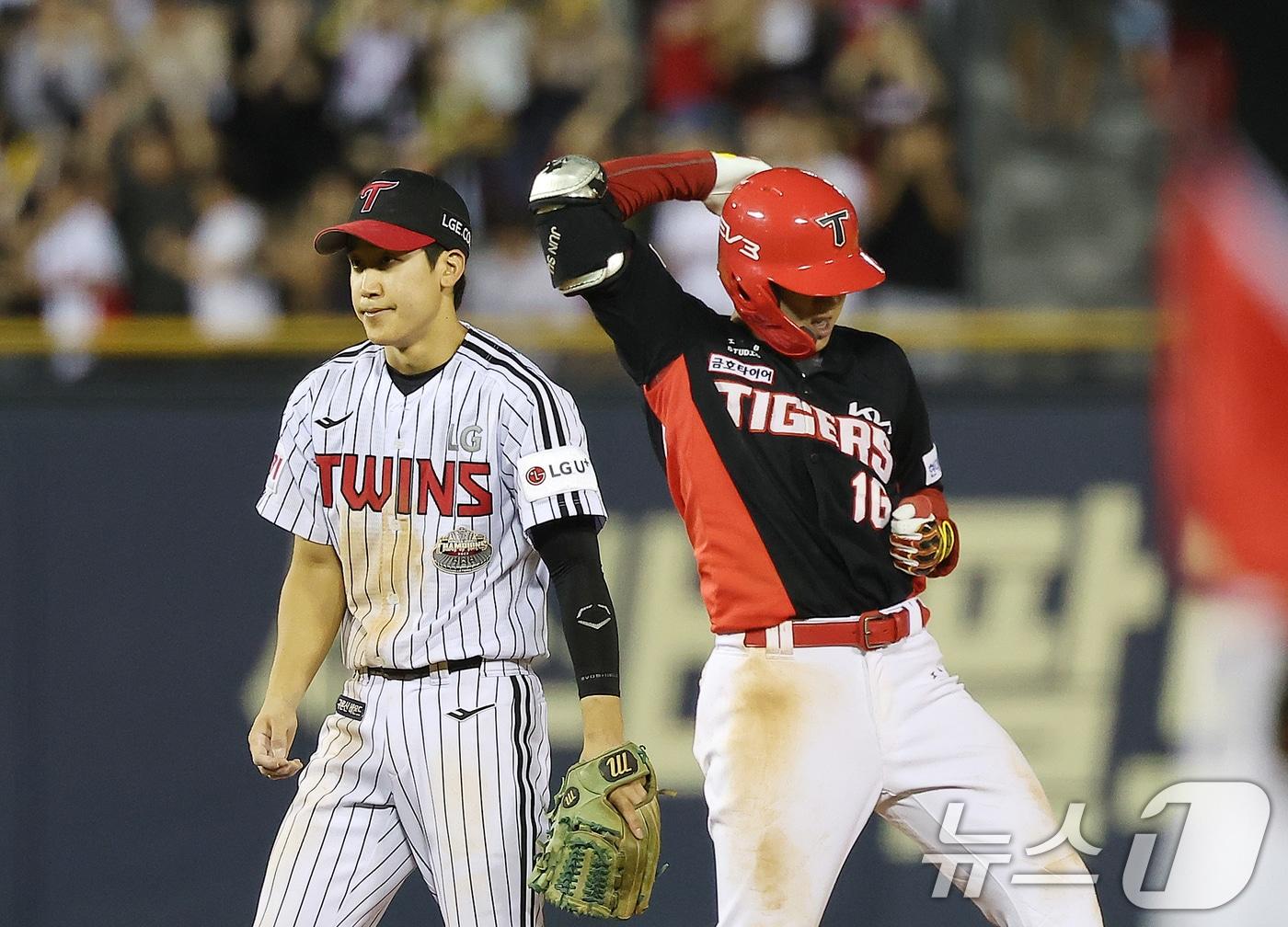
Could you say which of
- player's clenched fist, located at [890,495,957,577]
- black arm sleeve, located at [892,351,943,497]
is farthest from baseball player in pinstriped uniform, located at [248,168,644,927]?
black arm sleeve, located at [892,351,943,497]

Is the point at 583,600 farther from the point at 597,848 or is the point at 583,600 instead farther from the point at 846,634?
the point at 846,634

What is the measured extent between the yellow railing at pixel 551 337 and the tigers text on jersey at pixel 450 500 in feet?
8.21

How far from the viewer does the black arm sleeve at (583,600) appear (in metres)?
4.27

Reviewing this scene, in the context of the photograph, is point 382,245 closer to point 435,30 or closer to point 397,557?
point 397,557

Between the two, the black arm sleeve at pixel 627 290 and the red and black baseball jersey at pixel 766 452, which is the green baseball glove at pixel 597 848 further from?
the black arm sleeve at pixel 627 290

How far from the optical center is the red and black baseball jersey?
4551 mm

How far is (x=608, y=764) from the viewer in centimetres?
422

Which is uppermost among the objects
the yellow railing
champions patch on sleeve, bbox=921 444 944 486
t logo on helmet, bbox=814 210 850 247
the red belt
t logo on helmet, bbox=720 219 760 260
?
t logo on helmet, bbox=814 210 850 247

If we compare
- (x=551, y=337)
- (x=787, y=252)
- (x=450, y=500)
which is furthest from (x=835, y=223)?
(x=551, y=337)

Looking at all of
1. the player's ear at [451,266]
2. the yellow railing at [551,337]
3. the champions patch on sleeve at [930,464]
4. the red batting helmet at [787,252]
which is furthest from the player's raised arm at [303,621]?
the yellow railing at [551,337]

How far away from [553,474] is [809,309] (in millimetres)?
790

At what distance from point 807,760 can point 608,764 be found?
0.52 meters

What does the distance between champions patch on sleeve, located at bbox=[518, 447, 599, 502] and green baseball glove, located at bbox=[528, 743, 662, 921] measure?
1.96 feet

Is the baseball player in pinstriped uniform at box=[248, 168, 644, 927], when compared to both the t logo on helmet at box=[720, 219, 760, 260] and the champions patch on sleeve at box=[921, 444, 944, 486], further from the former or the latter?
the champions patch on sleeve at box=[921, 444, 944, 486]
